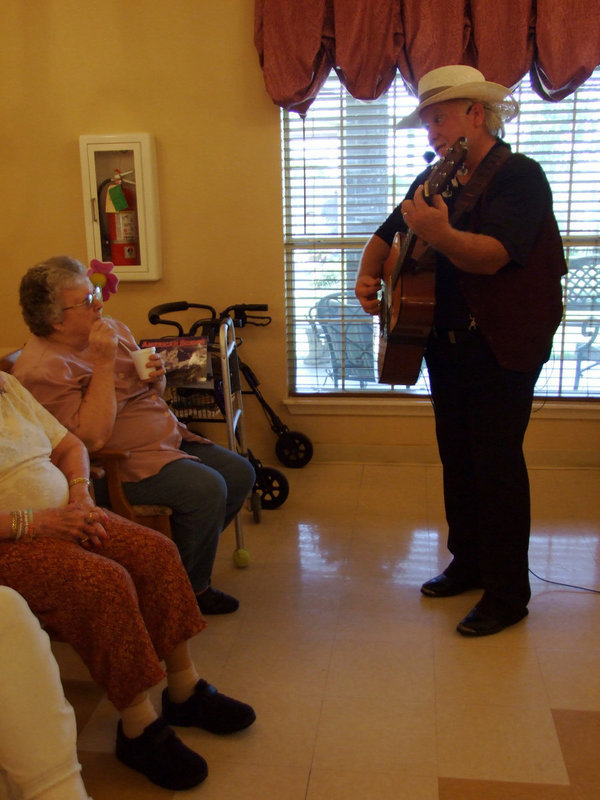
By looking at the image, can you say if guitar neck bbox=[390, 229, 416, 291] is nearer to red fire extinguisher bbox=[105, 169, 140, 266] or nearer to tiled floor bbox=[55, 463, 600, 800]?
tiled floor bbox=[55, 463, 600, 800]

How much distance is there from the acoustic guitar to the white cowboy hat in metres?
0.15

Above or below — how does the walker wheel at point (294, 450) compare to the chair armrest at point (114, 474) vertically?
below

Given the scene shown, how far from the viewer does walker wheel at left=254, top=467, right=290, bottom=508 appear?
317 cm

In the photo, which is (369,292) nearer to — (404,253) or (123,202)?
(404,253)

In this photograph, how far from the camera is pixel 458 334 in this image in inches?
82.7

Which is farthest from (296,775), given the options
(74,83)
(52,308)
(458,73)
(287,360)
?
(74,83)

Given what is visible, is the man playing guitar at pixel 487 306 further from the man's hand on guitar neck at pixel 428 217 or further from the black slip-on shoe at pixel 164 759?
the black slip-on shoe at pixel 164 759

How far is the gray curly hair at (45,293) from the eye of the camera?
1.99 metres

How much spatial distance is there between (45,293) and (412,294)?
1023 millimetres

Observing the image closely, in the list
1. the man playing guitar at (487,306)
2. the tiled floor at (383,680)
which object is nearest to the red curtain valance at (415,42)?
the man playing guitar at (487,306)

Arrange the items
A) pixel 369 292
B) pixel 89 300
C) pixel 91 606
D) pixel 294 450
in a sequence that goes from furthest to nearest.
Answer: pixel 294 450 → pixel 369 292 → pixel 89 300 → pixel 91 606

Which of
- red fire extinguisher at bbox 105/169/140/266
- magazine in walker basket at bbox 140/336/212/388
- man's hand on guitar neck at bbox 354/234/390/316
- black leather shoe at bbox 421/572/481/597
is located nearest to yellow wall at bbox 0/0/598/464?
red fire extinguisher at bbox 105/169/140/266

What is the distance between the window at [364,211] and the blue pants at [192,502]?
161cm

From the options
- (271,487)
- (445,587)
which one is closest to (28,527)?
(445,587)
